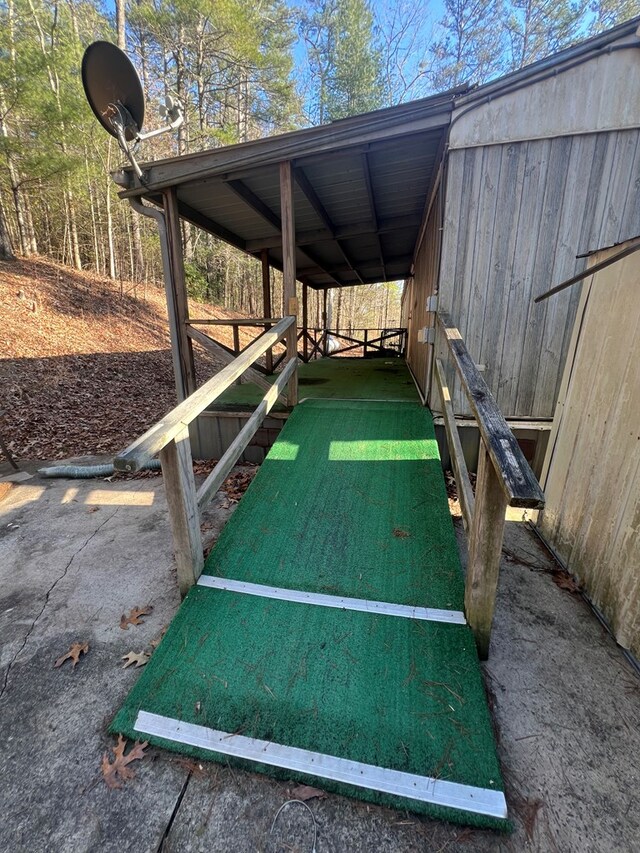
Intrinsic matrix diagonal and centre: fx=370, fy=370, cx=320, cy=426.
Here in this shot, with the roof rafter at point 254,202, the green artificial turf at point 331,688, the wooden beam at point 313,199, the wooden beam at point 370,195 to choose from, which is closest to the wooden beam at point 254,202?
the roof rafter at point 254,202

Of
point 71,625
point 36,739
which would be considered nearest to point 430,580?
point 36,739

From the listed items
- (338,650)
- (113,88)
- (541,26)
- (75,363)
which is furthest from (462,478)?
(541,26)

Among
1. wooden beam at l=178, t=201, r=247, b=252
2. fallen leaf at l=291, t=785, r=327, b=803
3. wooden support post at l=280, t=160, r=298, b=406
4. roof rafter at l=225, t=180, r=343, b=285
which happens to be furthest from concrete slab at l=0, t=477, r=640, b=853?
wooden beam at l=178, t=201, r=247, b=252

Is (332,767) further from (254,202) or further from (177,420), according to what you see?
(254,202)

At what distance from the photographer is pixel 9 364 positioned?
21.7 ft

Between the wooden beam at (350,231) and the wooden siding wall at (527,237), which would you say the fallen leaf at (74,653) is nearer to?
the wooden siding wall at (527,237)

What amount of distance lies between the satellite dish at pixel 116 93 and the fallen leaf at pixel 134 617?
11.4 feet

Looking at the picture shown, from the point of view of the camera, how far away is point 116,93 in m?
2.87

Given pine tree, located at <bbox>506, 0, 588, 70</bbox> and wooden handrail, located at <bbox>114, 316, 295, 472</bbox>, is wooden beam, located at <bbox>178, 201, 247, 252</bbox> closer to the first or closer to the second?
wooden handrail, located at <bbox>114, 316, 295, 472</bbox>

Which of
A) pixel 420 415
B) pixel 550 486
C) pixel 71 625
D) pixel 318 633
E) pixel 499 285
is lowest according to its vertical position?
pixel 71 625

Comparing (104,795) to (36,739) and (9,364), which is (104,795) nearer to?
(36,739)

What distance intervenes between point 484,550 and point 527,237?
9.21 ft

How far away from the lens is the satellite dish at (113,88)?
2725mm

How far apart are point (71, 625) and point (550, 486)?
3.17 m
